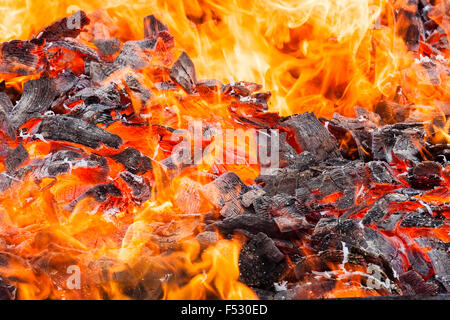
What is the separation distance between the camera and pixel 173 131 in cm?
333

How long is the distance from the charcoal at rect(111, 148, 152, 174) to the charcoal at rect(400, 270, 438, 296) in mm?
1694

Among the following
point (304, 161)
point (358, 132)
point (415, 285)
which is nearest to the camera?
point (415, 285)

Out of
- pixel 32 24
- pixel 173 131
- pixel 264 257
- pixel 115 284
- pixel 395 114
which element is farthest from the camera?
pixel 32 24

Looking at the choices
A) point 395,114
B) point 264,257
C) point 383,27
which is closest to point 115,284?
point 264,257

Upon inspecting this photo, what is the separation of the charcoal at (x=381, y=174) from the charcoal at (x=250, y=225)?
899mm

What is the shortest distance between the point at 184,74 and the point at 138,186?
4.38 ft

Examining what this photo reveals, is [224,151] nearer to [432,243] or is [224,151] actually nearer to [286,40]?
[432,243]

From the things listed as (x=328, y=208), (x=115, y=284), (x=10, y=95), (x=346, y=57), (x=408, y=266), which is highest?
(x=346, y=57)

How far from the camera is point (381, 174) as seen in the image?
2.84 meters

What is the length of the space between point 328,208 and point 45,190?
1.80 meters

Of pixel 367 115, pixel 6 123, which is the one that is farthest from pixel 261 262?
pixel 367 115

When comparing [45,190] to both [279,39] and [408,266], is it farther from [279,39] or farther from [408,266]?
[279,39]

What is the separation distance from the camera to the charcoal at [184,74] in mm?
3668

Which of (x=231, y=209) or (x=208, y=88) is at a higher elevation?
(x=208, y=88)
